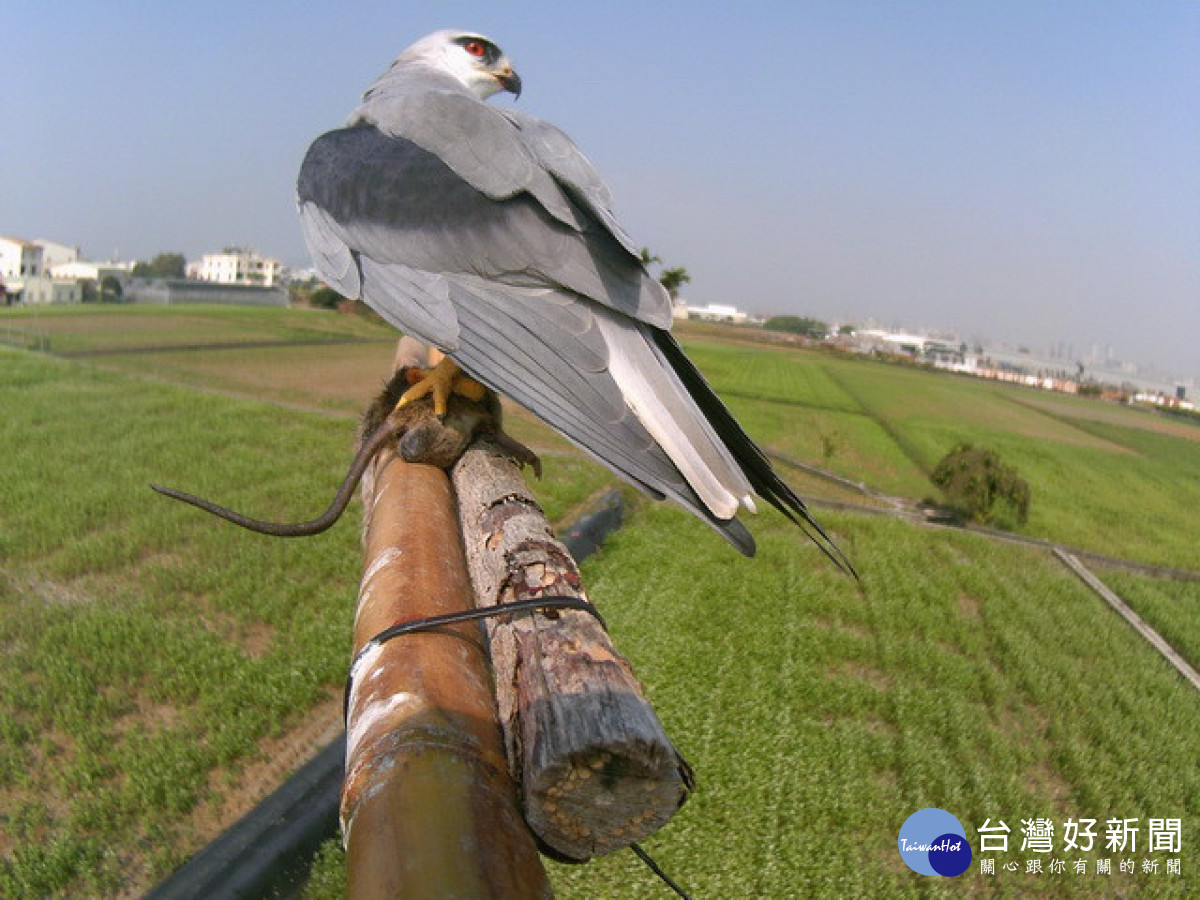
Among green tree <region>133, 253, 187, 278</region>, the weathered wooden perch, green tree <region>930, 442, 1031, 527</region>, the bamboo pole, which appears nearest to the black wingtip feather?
the weathered wooden perch

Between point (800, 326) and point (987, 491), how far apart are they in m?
9.09

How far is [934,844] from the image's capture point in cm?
328

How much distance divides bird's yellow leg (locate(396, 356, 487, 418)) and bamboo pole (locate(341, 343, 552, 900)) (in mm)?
712

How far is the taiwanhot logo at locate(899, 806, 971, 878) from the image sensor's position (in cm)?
319

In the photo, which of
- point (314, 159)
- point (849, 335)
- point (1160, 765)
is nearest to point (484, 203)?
point (314, 159)

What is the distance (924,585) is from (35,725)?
5979 millimetres

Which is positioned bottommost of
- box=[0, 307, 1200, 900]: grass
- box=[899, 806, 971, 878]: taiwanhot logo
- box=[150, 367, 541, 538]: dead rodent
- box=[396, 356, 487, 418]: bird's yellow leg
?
box=[899, 806, 971, 878]: taiwanhot logo

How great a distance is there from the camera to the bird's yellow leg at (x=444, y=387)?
75.3 inches

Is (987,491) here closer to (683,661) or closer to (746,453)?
(683,661)

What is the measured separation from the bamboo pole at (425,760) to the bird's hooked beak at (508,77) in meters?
2.34

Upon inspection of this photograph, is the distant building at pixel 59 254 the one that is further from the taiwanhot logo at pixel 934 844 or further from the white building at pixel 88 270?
the taiwanhot logo at pixel 934 844

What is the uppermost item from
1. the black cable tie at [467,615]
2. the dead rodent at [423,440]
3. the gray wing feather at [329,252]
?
the gray wing feather at [329,252]

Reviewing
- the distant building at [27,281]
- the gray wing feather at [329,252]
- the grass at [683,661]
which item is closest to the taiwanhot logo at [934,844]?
the grass at [683,661]

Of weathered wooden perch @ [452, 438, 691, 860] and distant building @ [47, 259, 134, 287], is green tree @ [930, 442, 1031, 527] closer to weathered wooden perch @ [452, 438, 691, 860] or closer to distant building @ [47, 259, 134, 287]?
weathered wooden perch @ [452, 438, 691, 860]
